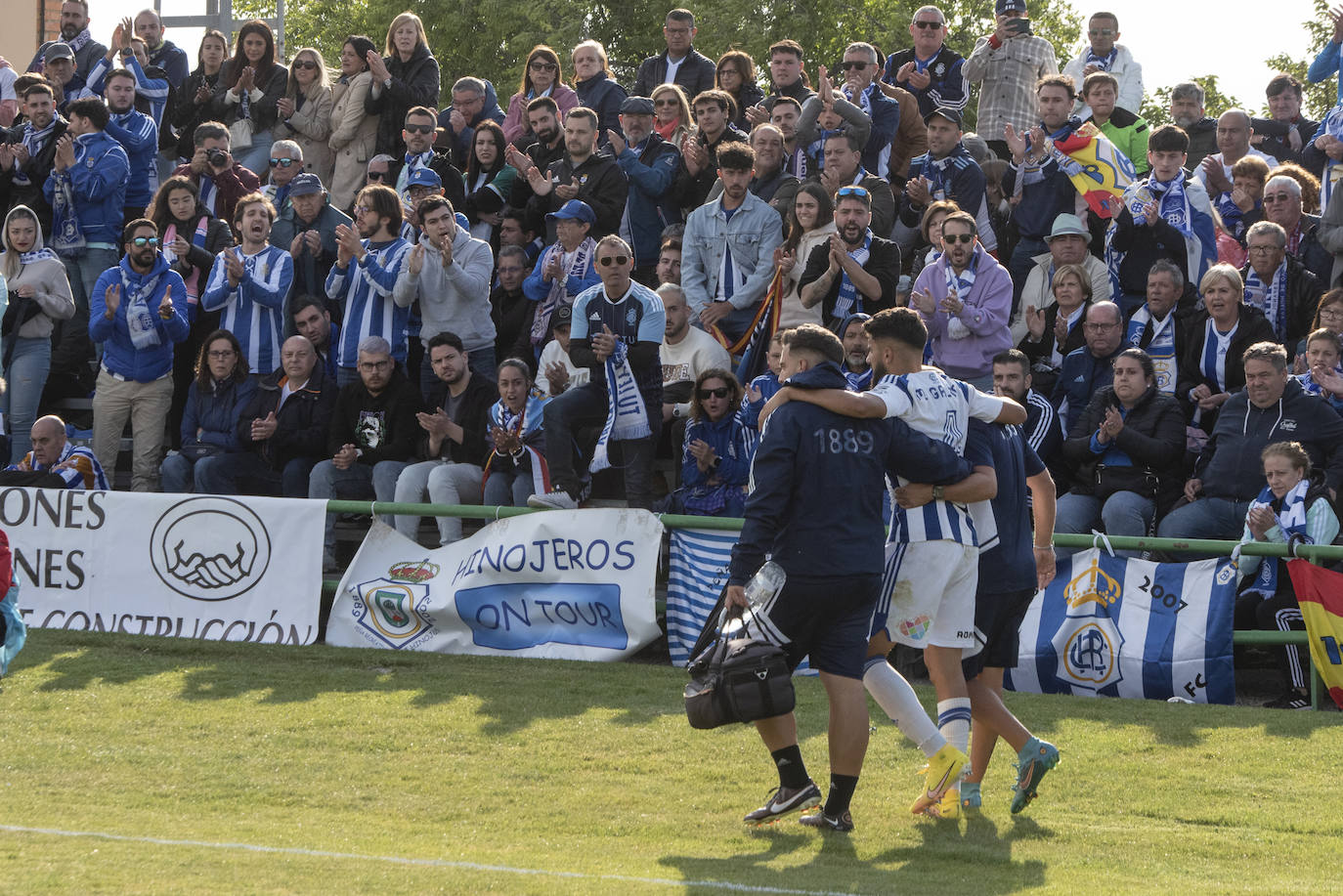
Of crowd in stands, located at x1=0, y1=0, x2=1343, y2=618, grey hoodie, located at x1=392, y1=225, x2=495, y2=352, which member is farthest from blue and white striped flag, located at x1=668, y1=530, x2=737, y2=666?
grey hoodie, located at x1=392, y1=225, x2=495, y2=352

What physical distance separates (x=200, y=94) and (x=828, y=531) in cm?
1189

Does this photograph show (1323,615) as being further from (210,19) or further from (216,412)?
(210,19)

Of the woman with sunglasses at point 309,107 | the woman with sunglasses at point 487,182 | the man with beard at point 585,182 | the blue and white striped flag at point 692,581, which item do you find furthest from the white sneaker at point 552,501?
the woman with sunglasses at point 309,107

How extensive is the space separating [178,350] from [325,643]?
13.7 feet

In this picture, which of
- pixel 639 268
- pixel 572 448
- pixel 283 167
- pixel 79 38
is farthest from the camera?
pixel 79 38

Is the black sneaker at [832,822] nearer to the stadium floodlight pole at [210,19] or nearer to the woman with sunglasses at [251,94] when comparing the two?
the woman with sunglasses at [251,94]

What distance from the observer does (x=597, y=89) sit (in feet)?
52.5

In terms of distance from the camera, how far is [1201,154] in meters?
15.3

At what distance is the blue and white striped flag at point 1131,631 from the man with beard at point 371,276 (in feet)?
19.0

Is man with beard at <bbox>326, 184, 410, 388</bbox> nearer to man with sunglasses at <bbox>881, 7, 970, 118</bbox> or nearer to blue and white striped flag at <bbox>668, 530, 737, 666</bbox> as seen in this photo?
blue and white striped flag at <bbox>668, 530, 737, 666</bbox>

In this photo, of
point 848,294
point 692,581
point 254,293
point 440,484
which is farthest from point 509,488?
point 254,293

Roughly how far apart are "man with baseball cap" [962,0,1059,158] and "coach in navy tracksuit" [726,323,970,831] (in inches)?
352

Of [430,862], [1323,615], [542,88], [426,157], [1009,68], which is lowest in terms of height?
[430,862]

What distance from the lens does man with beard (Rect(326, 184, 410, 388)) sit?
13.1m
